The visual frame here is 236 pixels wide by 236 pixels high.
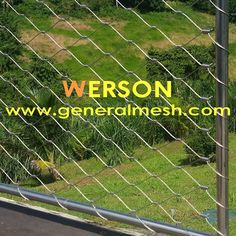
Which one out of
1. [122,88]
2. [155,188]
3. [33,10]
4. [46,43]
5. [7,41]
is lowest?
[155,188]

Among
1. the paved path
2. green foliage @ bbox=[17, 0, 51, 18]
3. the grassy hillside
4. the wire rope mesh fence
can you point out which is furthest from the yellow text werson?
green foliage @ bbox=[17, 0, 51, 18]

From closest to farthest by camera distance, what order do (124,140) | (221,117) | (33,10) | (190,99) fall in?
(221,117), (124,140), (190,99), (33,10)

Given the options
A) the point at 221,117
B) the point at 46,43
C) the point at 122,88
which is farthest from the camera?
the point at 46,43

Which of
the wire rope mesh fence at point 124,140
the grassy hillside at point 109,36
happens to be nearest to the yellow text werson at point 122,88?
the wire rope mesh fence at point 124,140

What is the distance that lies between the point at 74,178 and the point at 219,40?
3.73 m

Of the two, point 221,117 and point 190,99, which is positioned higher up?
point 190,99

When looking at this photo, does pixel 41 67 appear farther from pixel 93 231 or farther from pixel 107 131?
pixel 93 231

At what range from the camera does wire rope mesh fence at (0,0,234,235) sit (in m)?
1.79

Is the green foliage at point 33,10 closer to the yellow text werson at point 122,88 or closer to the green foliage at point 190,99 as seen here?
the green foliage at point 190,99

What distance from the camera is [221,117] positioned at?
1515mm

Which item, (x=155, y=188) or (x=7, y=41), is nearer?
(x=155, y=188)

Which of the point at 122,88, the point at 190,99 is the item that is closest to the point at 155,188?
the point at 122,88

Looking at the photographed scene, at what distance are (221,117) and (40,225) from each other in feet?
2.58

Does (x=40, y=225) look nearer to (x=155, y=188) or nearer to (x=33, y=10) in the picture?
(x=155, y=188)
